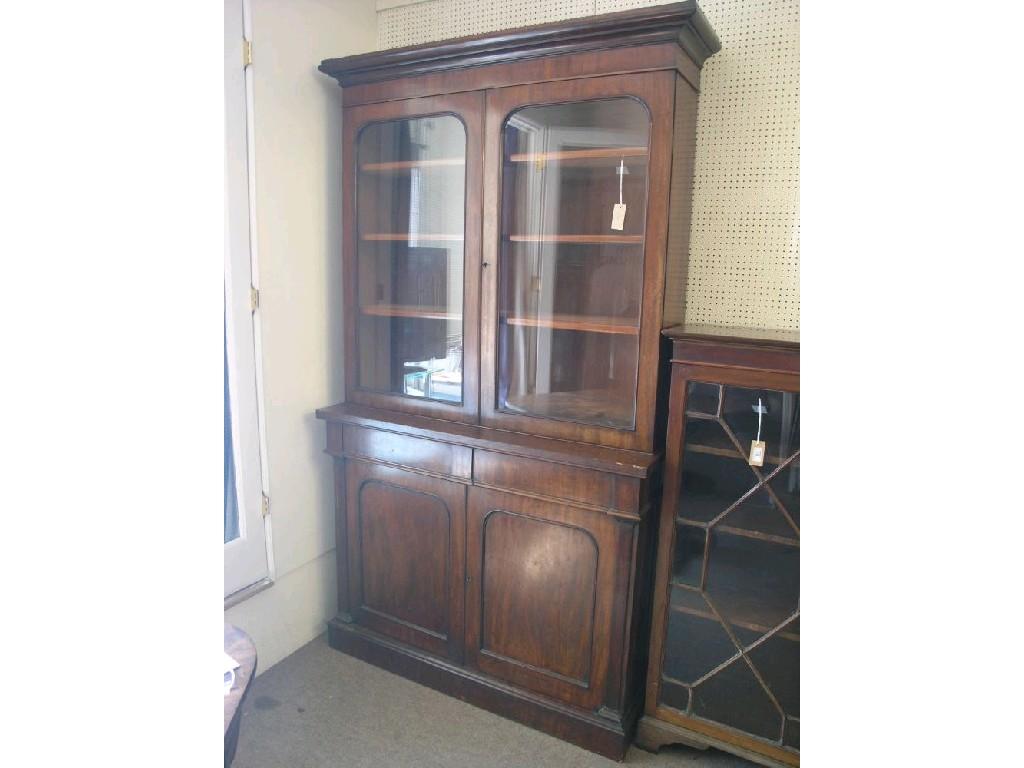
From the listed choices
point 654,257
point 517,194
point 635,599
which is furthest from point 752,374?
point 517,194

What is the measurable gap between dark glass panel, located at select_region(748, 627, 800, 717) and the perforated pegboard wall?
86cm

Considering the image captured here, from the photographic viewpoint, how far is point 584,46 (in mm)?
1703

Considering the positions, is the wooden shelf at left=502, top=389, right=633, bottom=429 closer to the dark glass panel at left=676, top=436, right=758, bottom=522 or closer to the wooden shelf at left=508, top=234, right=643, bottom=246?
the dark glass panel at left=676, top=436, right=758, bottom=522

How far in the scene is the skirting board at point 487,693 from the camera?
190cm

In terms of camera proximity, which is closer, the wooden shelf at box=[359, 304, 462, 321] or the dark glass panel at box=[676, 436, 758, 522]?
Answer: the dark glass panel at box=[676, 436, 758, 522]

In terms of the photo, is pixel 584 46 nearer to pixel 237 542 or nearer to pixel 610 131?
pixel 610 131

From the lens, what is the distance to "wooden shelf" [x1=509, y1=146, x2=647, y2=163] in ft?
5.75

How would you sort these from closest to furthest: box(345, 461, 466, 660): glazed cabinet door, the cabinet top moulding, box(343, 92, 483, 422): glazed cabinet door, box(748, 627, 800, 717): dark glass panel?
the cabinet top moulding, box(748, 627, 800, 717): dark glass panel, box(343, 92, 483, 422): glazed cabinet door, box(345, 461, 466, 660): glazed cabinet door

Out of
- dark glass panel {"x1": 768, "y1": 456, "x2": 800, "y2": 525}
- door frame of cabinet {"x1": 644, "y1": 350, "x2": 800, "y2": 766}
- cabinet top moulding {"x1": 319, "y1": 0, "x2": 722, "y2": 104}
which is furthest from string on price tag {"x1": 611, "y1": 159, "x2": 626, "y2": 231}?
dark glass panel {"x1": 768, "y1": 456, "x2": 800, "y2": 525}
